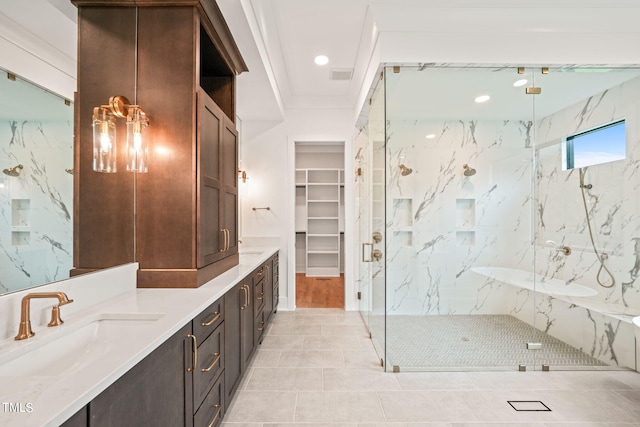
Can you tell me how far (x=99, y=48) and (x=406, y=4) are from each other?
7.09ft

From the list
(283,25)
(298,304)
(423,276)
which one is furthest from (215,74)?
(298,304)

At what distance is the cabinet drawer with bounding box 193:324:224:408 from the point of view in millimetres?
1487

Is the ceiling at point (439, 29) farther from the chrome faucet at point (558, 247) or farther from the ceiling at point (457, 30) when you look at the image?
the chrome faucet at point (558, 247)

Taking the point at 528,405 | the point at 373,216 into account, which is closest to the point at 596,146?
the point at 373,216

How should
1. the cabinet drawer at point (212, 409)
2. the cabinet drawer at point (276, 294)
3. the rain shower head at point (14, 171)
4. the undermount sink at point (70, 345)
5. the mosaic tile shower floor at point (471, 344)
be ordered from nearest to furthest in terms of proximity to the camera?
the undermount sink at point (70, 345) → the rain shower head at point (14, 171) → the cabinet drawer at point (212, 409) → the mosaic tile shower floor at point (471, 344) → the cabinet drawer at point (276, 294)

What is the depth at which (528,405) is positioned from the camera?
214 cm

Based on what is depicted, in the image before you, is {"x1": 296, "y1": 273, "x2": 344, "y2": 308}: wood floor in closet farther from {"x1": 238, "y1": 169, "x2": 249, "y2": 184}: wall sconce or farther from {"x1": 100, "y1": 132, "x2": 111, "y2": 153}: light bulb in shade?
{"x1": 100, "y1": 132, "x2": 111, "y2": 153}: light bulb in shade

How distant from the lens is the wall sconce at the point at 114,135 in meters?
1.60

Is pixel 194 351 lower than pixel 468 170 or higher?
lower

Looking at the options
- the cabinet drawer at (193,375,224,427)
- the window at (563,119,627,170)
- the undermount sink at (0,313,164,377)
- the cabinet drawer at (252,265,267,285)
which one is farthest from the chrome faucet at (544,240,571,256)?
the undermount sink at (0,313,164,377)

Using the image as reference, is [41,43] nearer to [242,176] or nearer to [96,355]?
[96,355]

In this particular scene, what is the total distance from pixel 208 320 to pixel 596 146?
3369 mm

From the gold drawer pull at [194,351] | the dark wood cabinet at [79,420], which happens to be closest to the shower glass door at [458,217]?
the gold drawer pull at [194,351]

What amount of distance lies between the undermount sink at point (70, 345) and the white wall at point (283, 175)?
2949 mm
